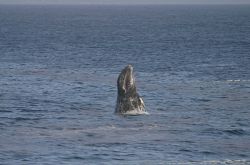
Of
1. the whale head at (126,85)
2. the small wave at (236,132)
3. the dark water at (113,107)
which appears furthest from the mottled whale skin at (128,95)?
the small wave at (236,132)

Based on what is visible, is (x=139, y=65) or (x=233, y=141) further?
(x=139, y=65)

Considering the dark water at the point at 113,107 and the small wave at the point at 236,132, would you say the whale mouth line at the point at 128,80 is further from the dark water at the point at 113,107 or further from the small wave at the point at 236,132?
the small wave at the point at 236,132

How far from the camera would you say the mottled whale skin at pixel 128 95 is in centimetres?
6062

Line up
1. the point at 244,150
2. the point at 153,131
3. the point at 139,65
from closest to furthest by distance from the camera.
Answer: the point at 244,150 → the point at 153,131 → the point at 139,65

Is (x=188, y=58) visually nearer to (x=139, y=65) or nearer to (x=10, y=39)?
(x=139, y=65)

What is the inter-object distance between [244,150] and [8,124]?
17782mm

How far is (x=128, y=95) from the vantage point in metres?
60.6

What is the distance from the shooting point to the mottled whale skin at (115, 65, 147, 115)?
60625mm

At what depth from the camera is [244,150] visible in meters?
49.4

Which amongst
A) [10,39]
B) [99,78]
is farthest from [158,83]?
[10,39]

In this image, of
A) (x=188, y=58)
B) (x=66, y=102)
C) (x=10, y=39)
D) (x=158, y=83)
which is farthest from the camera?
(x=10, y=39)

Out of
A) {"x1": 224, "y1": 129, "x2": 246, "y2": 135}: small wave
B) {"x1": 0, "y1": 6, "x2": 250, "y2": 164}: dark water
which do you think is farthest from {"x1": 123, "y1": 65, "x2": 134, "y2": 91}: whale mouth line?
{"x1": 224, "y1": 129, "x2": 246, "y2": 135}: small wave

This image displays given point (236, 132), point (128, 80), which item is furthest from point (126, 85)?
point (236, 132)

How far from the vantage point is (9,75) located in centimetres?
9094
